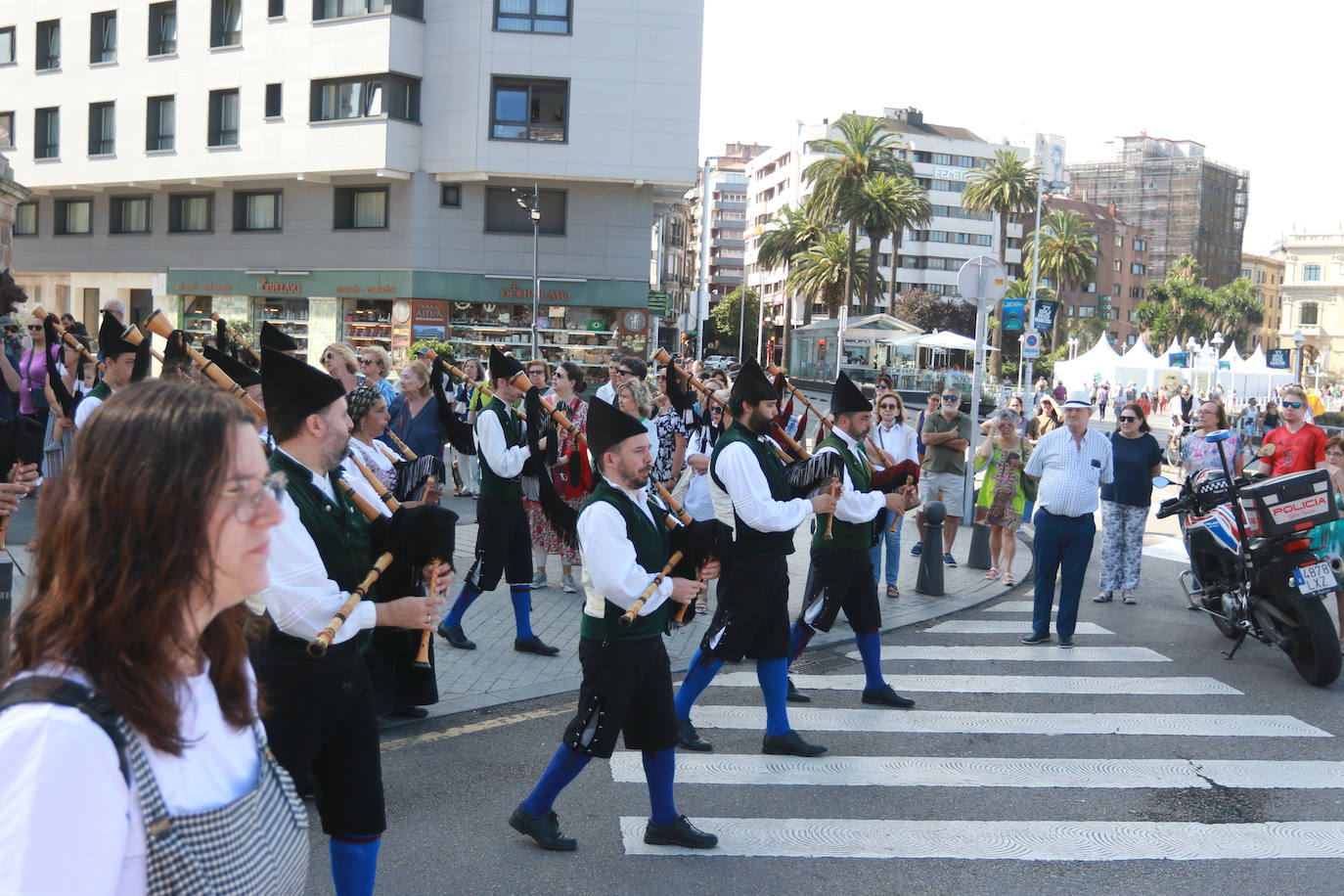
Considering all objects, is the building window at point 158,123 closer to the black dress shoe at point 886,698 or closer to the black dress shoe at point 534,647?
the black dress shoe at point 534,647

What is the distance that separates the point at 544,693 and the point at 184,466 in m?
5.83

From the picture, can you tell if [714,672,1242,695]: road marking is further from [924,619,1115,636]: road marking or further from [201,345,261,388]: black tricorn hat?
[201,345,261,388]: black tricorn hat

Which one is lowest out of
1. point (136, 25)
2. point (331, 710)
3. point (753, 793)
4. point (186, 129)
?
point (753, 793)

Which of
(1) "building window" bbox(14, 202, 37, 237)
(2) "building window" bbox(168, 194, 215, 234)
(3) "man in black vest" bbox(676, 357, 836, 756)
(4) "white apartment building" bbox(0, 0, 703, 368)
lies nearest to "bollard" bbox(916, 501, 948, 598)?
(3) "man in black vest" bbox(676, 357, 836, 756)

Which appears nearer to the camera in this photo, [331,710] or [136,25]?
[331,710]

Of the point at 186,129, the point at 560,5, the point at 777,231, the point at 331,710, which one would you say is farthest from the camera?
the point at 777,231

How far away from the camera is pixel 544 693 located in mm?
7289

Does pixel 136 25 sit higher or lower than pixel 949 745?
higher

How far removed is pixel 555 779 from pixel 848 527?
2785 mm

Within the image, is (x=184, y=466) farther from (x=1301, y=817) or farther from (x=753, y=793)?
(x=1301, y=817)

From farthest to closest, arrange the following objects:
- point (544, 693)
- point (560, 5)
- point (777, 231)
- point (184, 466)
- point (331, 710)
A: point (777, 231), point (560, 5), point (544, 693), point (331, 710), point (184, 466)

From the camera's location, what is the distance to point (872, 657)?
287 inches

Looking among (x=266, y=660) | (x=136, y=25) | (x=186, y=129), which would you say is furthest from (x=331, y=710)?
(x=136, y=25)

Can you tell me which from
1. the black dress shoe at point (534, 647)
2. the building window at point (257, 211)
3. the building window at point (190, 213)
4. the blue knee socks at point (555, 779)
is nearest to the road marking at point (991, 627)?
the black dress shoe at point (534, 647)
